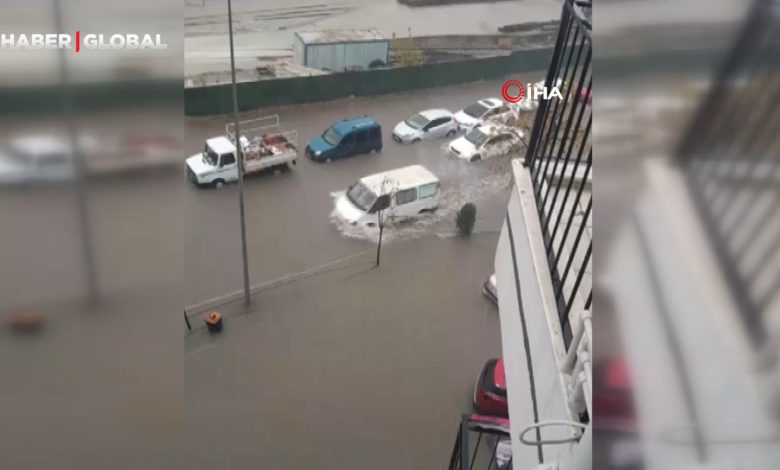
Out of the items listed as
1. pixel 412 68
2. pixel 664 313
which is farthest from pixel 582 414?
pixel 412 68

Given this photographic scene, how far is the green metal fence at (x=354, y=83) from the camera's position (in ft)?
22.2

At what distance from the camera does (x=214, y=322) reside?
13.6 ft

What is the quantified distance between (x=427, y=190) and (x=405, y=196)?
224mm

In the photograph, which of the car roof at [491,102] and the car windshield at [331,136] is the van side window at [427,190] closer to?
the car windshield at [331,136]

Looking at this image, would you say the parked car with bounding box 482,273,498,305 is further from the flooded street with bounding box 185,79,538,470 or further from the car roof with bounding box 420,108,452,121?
the car roof with bounding box 420,108,452,121

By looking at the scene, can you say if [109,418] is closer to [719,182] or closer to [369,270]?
[719,182]

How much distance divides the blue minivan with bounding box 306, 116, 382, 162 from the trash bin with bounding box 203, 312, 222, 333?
2.38 metres

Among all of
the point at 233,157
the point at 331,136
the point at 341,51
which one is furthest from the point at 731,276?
the point at 341,51

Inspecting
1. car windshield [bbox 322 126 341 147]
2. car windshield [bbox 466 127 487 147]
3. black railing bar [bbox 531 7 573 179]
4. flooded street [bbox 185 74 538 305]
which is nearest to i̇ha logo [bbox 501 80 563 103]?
car windshield [bbox 466 127 487 147]

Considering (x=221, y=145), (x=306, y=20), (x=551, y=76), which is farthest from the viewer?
(x=306, y=20)

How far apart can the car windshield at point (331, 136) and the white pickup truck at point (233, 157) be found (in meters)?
0.31

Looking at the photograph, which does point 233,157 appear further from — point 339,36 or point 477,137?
point 339,36

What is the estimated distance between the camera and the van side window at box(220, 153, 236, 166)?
5648 mm

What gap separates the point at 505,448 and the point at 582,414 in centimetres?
231
